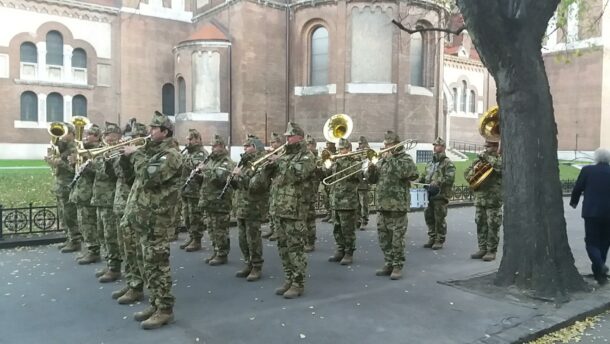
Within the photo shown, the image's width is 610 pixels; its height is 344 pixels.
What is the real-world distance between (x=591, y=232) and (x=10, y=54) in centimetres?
3274

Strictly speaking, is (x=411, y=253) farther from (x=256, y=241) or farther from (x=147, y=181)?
(x=147, y=181)

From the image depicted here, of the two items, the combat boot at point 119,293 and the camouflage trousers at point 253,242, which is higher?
the camouflage trousers at point 253,242

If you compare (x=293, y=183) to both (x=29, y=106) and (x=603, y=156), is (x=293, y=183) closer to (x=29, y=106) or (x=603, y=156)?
(x=603, y=156)

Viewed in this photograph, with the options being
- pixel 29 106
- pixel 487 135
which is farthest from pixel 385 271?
pixel 29 106

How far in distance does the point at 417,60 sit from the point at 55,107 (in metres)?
23.2

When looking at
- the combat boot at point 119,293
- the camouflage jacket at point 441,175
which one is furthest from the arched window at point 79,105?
the combat boot at point 119,293

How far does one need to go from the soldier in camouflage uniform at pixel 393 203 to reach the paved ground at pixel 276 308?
1.21ft

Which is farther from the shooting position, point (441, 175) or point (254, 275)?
point (441, 175)

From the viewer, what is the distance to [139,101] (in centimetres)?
3334

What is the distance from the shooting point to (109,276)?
23.7 ft

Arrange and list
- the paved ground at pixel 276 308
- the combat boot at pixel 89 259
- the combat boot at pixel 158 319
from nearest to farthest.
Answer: the paved ground at pixel 276 308 < the combat boot at pixel 158 319 < the combat boot at pixel 89 259

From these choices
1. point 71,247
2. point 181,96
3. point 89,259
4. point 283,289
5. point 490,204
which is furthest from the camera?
point 181,96

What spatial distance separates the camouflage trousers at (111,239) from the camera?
7.25 metres

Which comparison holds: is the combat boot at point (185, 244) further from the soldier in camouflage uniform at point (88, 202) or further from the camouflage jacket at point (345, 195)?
the camouflage jacket at point (345, 195)
